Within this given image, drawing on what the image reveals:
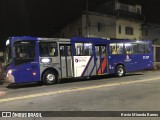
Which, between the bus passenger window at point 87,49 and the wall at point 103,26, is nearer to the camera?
the bus passenger window at point 87,49

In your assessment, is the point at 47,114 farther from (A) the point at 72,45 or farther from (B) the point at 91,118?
(A) the point at 72,45

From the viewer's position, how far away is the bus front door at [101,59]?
1902cm

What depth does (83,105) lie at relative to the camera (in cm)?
902

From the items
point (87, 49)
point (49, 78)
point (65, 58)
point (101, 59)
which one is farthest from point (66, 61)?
point (101, 59)


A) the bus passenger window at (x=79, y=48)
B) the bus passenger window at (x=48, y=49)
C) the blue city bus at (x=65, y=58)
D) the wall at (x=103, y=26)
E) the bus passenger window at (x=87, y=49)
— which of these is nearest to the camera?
the blue city bus at (x=65, y=58)

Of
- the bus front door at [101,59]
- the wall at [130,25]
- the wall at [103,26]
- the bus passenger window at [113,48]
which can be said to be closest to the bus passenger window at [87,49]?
the bus front door at [101,59]

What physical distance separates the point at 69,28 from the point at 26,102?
33.2 metres

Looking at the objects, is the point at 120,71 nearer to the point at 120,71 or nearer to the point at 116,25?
the point at 120,71

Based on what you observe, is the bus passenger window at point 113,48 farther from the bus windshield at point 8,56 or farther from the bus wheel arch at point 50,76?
the bus windshield at point 8,56

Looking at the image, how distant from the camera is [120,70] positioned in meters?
20.6

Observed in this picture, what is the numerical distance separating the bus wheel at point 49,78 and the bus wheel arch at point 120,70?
18.2 feet

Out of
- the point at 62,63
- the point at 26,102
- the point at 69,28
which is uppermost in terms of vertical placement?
the point at 69,28

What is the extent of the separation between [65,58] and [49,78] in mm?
1642

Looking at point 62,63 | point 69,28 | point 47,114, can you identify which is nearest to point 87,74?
point 62,63
